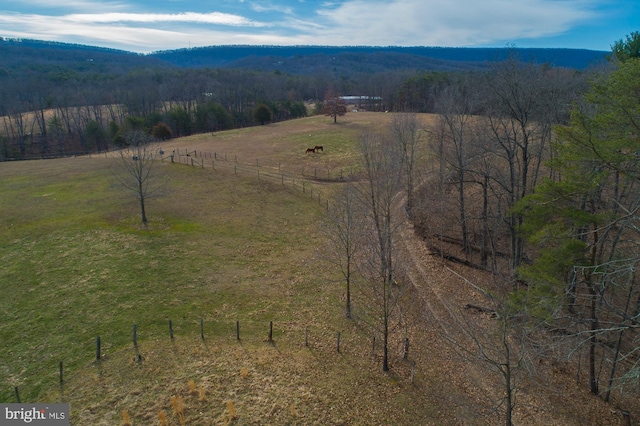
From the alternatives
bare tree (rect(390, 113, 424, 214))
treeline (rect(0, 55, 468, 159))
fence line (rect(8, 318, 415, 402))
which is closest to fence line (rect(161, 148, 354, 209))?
bare tree (rect(390, 113, 424, 214))

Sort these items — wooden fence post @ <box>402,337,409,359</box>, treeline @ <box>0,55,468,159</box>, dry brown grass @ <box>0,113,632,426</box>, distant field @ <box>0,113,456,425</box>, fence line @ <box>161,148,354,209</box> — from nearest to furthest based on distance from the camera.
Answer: dry brown grass @ <box>0,113,632,426</box> → distant field @ <box>0,113,456,425</box> → wooden fence post @ <box>402,337,409,359</box> → fence line @ <box>161,148,354,209</box> → treeline @ <box>0,55,468,159</box>

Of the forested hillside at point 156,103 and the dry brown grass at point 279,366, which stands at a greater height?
the forested hillside at point 156,103

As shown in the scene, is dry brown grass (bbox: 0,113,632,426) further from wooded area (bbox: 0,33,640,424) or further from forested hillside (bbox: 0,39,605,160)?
forested hillside (bbox: 0,39,605,160)

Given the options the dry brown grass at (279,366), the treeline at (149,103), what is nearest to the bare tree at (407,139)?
the dry brown grass at (279,366)

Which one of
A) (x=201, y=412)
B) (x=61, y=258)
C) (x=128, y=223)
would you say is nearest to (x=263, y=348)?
(x=201, y=412)

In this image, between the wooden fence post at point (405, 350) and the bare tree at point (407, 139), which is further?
the bare tree at point (407, 139)

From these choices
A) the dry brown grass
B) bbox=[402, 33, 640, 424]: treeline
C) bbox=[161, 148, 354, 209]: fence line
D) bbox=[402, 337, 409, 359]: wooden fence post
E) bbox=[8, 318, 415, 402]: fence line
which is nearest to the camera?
bbox=[402, 33, 640, 424]: treeline

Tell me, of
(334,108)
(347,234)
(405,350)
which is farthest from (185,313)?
(334,108)

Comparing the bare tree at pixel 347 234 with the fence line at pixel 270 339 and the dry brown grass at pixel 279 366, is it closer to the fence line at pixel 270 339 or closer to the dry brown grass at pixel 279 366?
the dry brown grass at pixel 279 366

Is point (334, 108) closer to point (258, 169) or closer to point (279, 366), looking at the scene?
point (258, 169)
